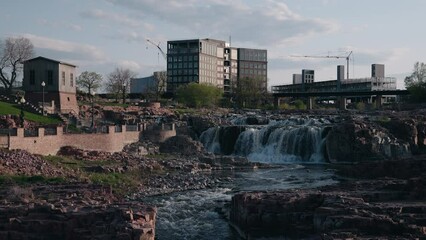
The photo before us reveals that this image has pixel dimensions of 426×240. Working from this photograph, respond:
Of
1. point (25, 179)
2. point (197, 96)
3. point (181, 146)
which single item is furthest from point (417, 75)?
point (25, 179)

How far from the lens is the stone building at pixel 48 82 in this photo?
247 ft

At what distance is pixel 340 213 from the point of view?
29125 mm

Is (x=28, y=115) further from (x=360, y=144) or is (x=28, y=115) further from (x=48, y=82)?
(x=360, y=144)

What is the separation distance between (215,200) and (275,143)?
113 feet

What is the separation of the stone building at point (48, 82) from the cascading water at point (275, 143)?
65.8 feet

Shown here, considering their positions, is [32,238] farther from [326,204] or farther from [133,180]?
[133,180]

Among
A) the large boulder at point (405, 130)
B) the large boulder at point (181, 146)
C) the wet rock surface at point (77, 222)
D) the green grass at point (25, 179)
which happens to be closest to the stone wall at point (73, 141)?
the large boulder at point (181, 146)

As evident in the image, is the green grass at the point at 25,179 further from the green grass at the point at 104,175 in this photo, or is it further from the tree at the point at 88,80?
the tree at the point at 88,80

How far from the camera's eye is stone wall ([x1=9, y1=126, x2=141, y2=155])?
170ft

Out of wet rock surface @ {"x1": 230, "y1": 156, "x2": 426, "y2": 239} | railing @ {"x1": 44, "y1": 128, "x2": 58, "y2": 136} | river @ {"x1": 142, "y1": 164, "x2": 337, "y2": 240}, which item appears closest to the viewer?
wet rock surface @ {"x1": 230, "y1": 156, "x2": 426, "y2": 239}

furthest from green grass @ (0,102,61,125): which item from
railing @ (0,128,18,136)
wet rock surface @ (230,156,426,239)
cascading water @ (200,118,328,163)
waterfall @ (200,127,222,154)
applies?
wet rock surface @ (230,156,426,239)

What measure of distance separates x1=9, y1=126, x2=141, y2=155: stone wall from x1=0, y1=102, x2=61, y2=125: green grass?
7574mm

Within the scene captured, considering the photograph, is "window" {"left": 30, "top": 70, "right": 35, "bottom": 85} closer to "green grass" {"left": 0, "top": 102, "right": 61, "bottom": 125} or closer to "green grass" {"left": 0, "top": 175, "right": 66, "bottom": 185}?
"green grass" {"left": 0, "top": 102, "right": 61, "bottom": 125}

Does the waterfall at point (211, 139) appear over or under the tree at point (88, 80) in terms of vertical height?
under
